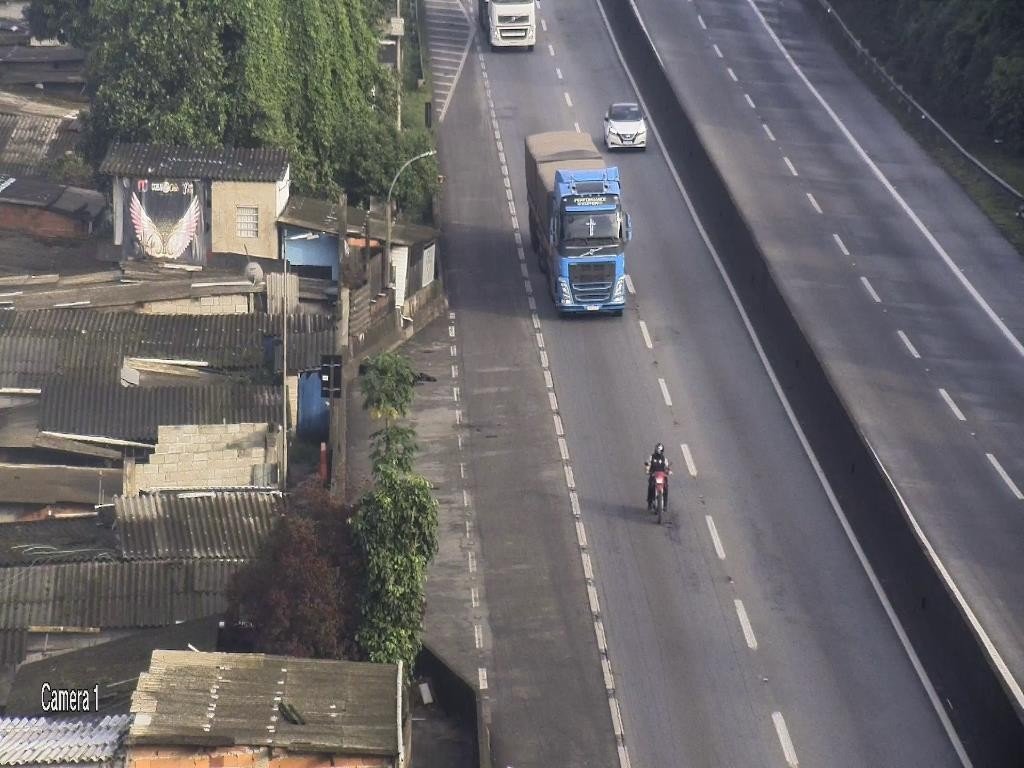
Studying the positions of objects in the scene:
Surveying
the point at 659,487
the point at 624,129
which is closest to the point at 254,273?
the point at 659,487

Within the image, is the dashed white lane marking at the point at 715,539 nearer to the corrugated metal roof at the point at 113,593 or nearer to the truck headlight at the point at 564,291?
the corrugated metal roof at the point at 113,593

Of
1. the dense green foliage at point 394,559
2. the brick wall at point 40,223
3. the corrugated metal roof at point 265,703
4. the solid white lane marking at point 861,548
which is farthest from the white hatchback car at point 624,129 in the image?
the corrugated metal roof at point 265,703

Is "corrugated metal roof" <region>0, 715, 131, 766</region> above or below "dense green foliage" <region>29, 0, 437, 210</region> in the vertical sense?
above

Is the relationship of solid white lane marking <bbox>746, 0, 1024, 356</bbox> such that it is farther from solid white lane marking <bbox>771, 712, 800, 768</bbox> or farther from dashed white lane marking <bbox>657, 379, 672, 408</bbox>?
solid white lane marking <bbox>771, 712, 800, 768</bbox>

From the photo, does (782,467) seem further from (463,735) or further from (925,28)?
(925,28)

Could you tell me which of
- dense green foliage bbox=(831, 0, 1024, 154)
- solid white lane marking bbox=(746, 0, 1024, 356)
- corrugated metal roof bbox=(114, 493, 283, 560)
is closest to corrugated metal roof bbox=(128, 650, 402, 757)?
corrugated metal roof bbox=(114, 493, 283, 560)

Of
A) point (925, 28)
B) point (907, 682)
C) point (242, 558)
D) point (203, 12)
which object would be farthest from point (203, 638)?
point (925, 28)
